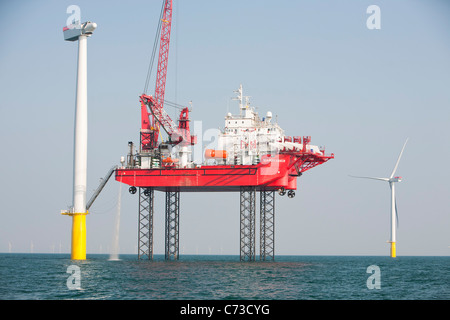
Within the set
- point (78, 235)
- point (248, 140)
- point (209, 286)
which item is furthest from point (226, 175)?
point (209, 286)

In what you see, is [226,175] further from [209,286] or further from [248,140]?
[209,286]

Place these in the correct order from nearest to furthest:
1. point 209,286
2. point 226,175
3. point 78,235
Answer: point 209,286 < point 78,235 < point 226,175

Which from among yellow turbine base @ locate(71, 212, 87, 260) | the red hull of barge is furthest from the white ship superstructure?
yellow turbine base @ locate(71, 212, 87, 260)

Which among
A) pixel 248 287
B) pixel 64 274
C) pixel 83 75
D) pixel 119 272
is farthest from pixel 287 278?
pixel 83 75

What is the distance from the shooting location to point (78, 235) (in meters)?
64.2

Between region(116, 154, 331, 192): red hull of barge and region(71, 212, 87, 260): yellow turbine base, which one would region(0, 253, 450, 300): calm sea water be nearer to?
region(71, 212, 87, 260): yellow turbine base

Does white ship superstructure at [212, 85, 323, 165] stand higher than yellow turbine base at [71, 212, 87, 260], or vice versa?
white ship superstructure at [212, 85, 323, 165]

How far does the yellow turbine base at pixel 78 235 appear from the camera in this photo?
63.6m

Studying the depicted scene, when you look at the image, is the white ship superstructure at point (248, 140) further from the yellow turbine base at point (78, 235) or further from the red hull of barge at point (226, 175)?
the yellow turbine base at point (78, 235)

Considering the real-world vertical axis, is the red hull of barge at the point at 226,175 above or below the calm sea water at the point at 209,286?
above

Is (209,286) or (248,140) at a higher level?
(248,140)

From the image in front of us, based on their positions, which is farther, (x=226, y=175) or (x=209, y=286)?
(x=226, y=175)

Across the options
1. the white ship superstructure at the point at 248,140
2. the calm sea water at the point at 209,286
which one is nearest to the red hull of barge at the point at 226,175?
the white ship superstructure at the point at 248,140

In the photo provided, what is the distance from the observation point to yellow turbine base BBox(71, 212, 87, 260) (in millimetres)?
63562
